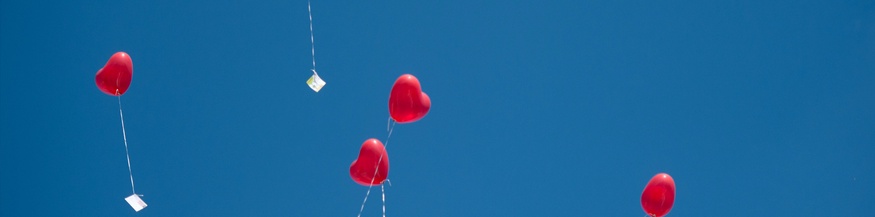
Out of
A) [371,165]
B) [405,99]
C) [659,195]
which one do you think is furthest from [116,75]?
[659,195]

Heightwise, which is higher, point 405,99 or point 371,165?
point 405,99

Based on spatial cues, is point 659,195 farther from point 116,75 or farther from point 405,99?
point 116,75

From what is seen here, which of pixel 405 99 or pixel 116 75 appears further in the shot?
pixel 116 75

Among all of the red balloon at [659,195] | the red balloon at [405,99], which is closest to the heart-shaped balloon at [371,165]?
the red balloon at [405,99]

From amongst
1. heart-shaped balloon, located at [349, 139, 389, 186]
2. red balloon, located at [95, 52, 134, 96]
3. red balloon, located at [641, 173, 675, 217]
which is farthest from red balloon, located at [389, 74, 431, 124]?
red balloon, located at [95, 52, 134, 96]

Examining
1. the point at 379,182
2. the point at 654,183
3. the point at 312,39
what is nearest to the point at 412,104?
the point at 379,182

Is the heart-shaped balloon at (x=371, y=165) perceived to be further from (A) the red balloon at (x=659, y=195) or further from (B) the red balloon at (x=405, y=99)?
(A) the red balloon at (x=659, y=195)
